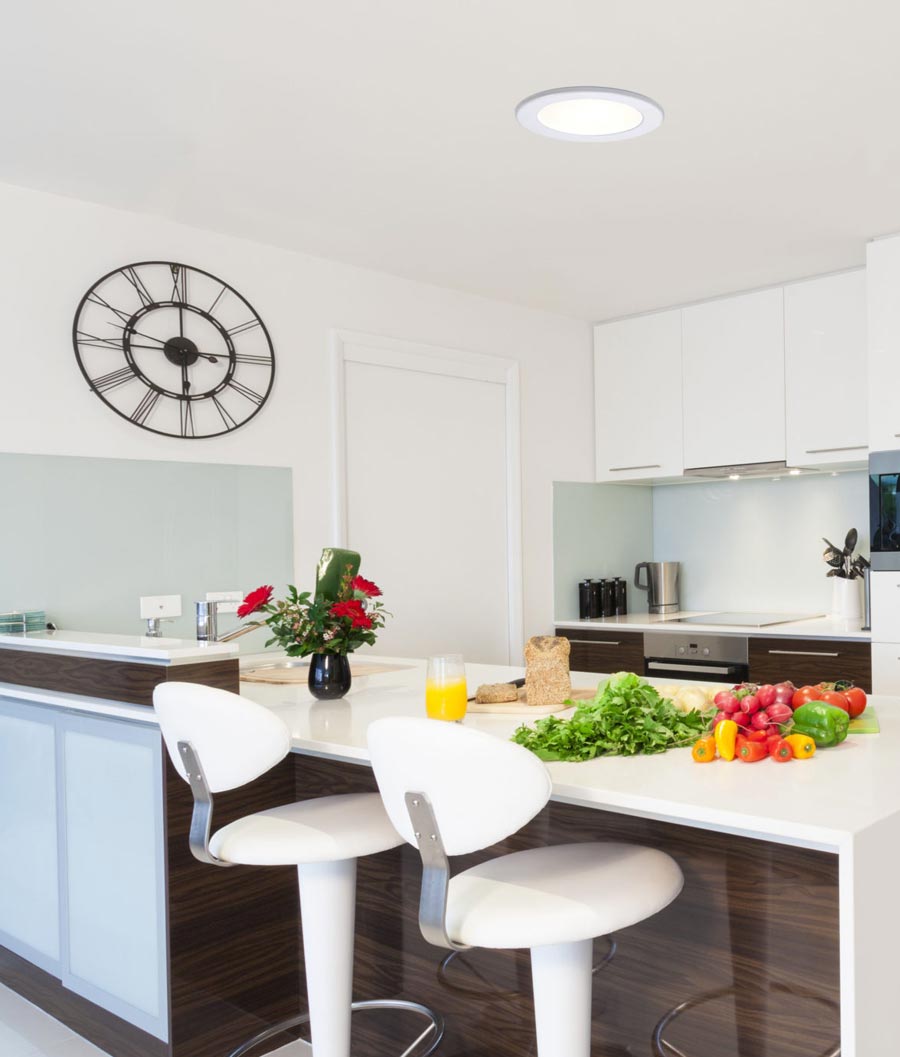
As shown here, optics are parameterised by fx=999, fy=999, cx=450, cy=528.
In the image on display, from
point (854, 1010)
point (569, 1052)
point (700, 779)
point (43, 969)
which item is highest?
point (700, 779)

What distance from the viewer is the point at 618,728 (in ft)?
5.60

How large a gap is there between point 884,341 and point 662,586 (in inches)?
69.1

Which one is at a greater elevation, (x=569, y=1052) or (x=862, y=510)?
(x=862, y=510)

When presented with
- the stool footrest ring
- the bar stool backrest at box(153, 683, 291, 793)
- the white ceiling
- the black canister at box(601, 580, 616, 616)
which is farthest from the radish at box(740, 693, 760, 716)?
the black canister at box(601, 580, 616, 616)

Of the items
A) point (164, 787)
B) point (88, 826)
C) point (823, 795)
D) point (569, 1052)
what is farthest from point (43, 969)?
point (823, 795)

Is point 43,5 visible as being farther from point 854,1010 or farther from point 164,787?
point 854,1010

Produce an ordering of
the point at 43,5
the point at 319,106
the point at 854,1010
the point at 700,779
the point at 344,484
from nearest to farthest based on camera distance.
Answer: the point at 854,1010, the point at 700,779, the point at 43,5, the point at 319,106, the point at 344,484

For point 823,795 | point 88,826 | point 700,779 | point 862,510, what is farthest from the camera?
point 862,510

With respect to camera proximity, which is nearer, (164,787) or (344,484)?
(164,787)

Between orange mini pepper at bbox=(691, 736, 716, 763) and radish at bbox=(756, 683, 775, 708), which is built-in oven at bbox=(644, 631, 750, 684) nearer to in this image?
radish at bbox=(756, 683, 775, 708)

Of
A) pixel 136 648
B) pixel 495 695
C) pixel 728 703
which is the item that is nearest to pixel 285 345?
pixel 136 648

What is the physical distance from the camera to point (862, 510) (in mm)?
4449

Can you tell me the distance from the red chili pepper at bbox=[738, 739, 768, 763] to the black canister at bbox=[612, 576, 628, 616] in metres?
3.27

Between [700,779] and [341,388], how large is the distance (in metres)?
2.59
